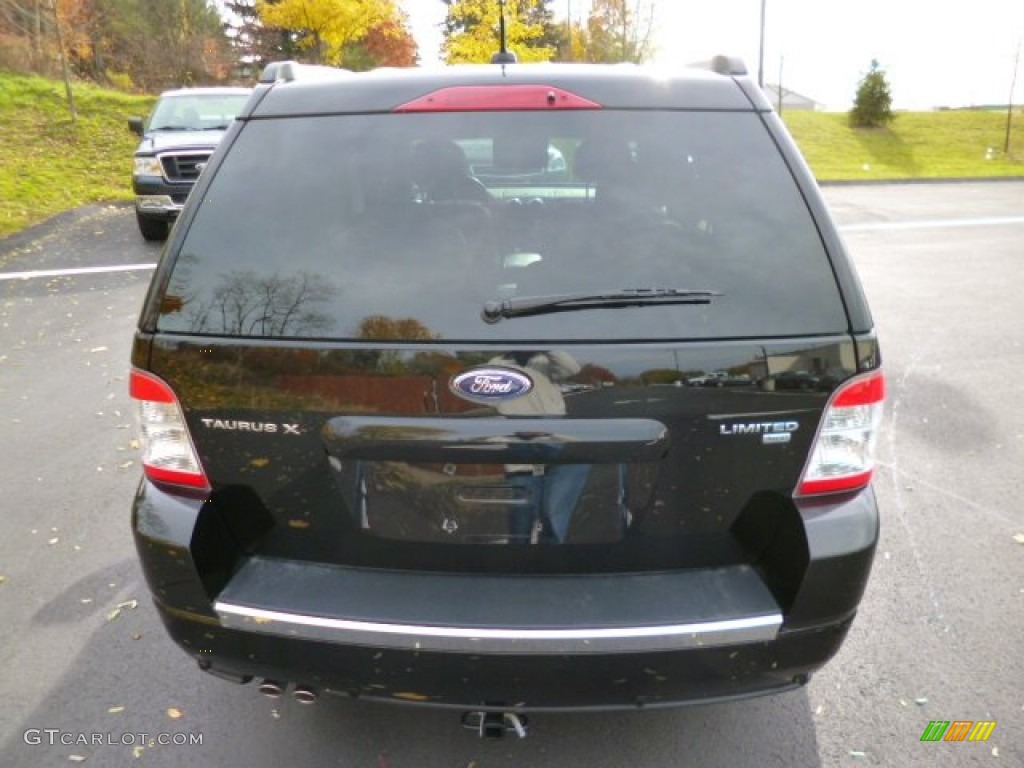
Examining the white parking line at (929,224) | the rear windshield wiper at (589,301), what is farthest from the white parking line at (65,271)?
the white parking line at (929,224)

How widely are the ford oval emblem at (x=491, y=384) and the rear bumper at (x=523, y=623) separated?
48 centimetres

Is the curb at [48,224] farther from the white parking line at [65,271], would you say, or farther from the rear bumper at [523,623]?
the rear bumper at [523,623]

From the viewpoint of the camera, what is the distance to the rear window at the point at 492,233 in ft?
5.96

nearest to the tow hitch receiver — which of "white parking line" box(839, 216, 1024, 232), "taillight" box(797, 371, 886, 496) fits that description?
"taillight" box(797, 371, 886, 496)

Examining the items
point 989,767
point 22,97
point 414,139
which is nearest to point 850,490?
point 989,767

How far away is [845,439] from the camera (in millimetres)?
1885

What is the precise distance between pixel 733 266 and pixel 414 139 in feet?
2.98

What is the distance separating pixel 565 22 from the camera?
3198 cm

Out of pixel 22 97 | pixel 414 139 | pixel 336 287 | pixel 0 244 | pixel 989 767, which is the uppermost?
pixel 22 97

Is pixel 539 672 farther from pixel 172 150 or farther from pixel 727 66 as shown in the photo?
pixel 172 150

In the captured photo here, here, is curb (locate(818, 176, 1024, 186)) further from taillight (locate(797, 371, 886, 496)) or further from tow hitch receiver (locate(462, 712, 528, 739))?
tow hitch receiver (locate(462, 712, 528, 739))

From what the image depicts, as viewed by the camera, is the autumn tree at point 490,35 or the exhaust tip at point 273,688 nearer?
the exhaust tip at point 273,688

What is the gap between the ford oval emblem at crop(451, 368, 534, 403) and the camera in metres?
1.76

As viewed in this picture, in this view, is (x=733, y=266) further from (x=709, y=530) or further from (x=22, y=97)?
(x=22, y=97)
